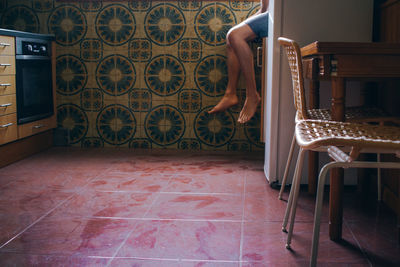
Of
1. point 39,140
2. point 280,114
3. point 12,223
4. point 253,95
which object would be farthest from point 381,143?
point 39,140

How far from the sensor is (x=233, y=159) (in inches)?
138

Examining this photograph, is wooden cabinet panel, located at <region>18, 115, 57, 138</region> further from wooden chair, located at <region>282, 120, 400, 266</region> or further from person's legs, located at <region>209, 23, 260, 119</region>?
wooden chair, located at <region>282, 120, 400, 266</region>

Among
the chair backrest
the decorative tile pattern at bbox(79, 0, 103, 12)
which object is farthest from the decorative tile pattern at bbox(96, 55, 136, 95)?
the chair backrest

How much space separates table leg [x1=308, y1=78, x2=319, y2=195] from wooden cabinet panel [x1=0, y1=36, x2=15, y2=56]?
2.02 metres

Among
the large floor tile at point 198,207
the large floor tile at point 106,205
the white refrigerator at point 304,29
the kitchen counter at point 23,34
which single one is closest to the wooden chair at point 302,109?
the large floor tile at point 198,207

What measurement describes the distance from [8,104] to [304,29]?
79.4 inches

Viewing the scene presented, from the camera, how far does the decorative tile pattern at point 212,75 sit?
3783 mm

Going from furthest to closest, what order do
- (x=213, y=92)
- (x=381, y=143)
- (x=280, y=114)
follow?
(x=213, y=92) → (x=280, y=114) → (x=381, y=143)

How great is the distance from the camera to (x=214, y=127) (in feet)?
12.7

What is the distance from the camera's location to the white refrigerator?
8.32ft

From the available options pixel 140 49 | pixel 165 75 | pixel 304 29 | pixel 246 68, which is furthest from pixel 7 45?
pixel 304 29

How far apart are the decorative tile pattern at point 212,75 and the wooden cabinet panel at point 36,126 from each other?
1261 mm

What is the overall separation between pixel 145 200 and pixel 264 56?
136 centimetres

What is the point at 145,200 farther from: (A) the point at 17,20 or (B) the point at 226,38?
(A) the point at 17,20
